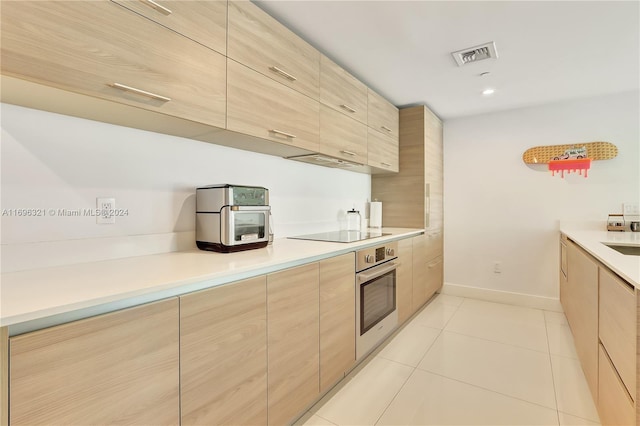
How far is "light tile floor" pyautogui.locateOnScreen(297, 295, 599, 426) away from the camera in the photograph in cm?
161

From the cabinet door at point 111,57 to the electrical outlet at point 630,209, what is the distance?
3872 mm

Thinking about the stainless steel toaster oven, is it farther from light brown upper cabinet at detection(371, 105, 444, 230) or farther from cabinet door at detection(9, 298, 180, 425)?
light brown upper cabinet at detection(371, 105, 444, 230)

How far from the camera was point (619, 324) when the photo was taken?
46.3 inches

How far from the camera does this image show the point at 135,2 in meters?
1.12

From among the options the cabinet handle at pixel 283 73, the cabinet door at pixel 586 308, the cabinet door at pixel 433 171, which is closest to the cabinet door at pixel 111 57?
the cabinet handle at pixel 283 73

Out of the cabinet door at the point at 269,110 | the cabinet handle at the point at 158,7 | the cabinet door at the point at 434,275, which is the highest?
the cabinet handle at the point at 158,7

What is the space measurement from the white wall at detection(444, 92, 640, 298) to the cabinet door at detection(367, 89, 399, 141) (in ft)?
3.57

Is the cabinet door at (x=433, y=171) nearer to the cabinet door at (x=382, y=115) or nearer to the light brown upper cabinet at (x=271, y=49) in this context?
the cabinet door at (x=382, y=115)

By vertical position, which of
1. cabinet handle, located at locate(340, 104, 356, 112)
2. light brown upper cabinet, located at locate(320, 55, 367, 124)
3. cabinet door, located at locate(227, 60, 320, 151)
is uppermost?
light brown upper cabinet, located at locate(320, 55, 367, 124)

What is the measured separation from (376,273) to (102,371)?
5.46 ft

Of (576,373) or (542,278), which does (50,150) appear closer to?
(576,373)

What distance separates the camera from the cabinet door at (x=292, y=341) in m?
1.35

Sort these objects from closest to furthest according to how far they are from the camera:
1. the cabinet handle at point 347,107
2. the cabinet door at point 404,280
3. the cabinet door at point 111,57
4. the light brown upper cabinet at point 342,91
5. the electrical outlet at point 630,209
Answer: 1. the cabinet door at point 111,57
2. the light brown upper cabinet at point 342,91
3. the cabinet handle at point 347,107
4. the cabinet door at point 404,280
5. the electrical outlet at point 630,209

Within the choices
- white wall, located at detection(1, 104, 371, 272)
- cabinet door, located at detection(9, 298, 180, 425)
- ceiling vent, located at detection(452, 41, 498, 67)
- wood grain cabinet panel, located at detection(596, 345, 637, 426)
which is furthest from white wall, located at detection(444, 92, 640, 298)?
cabinet door, located at detection(9, 298, 180, 425)
